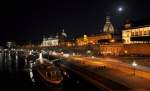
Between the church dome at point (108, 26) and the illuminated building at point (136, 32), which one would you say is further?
the church dome at point (108, 26)

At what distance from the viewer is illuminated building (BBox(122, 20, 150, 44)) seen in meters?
114

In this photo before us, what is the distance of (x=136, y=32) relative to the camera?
123 metres

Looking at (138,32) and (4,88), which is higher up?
(138,32)

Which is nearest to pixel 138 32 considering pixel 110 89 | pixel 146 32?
pixel 146 32

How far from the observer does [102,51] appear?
124m

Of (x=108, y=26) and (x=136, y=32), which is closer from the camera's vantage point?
(x=136, y=32)

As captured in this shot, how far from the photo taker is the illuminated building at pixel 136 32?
114 meters

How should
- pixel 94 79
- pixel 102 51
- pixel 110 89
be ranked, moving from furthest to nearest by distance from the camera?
pixel 102 51, pixel 94 79, pixel 110 89

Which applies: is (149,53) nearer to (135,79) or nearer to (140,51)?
(140,51)

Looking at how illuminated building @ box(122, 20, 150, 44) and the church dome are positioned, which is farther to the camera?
the church dome

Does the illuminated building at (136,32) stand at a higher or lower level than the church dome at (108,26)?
lower

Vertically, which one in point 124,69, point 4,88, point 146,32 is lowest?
point 4,88

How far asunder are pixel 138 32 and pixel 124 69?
68.4 meters

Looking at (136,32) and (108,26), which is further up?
(108,26)
